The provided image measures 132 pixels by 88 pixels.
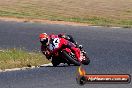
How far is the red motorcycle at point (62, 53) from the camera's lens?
1853cm

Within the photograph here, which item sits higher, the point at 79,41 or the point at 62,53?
the point at 62,53

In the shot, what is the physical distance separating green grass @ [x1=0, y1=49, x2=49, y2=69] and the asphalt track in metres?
0.81

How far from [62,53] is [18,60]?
1656 millimetres

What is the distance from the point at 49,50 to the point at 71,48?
2.16 ft

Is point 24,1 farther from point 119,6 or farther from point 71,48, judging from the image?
point 71,48

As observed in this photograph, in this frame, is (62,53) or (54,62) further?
(54,62)

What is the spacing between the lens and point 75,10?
139 feet

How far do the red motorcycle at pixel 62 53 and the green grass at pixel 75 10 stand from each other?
47.1ft

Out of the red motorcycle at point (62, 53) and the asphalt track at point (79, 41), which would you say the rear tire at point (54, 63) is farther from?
the asphalt track at point (79, 41)

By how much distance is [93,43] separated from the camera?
86.0 ft

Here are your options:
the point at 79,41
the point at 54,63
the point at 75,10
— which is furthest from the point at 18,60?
the point at 75,10

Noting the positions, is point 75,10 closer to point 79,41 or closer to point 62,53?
point 79,41

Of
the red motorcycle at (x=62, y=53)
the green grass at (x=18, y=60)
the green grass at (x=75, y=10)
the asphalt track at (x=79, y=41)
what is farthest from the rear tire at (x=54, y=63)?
the green grass at (x=75, y=10)

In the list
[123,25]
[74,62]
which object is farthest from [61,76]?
[123,25]
